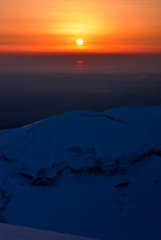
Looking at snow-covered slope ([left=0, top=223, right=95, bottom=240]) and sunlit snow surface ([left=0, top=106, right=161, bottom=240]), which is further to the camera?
sunlit snow surface ([left=0, top=106, right=161, bottom=240])

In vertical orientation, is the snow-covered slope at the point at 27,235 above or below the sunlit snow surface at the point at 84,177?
above

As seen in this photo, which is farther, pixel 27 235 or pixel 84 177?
pixel 84 177

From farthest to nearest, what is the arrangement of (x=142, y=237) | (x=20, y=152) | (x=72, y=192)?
(x=20, y=152)
(x=72, y=192)
(x=142, y=237)

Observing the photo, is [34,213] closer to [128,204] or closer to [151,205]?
[128,204]

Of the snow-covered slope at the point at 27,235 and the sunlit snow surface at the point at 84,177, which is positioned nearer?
the snow-covered slope at the point at 27,235

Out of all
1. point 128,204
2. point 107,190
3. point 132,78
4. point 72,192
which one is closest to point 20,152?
point 72,192

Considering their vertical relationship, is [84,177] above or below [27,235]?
below

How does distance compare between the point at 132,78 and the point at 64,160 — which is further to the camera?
the point at 132,78

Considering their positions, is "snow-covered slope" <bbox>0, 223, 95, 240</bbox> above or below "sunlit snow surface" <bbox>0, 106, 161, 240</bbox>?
above
